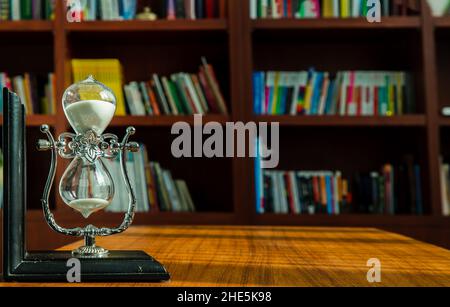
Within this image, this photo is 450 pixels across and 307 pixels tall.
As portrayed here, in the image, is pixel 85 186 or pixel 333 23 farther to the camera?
pixel 333 23

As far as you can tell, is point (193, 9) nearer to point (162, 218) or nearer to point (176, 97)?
point (176, 97)

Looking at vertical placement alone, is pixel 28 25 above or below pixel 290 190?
above

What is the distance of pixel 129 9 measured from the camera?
2.86 meters

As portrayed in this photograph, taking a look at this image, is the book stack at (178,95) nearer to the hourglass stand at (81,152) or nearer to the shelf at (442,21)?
the shelf at (442,21)

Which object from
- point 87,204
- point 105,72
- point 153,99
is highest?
point 105,72

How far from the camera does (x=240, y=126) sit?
273 centimetres

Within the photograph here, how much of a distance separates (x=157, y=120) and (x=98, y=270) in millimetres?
1987

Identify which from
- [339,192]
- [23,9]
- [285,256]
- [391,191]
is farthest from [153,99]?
[285,256]

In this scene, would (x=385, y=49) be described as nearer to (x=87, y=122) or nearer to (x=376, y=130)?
(x=376, y=130)

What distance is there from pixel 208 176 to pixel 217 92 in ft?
1.44

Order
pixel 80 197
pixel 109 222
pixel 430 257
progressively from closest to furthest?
pixel 80 197, pixel 430 257, pixel 109 222

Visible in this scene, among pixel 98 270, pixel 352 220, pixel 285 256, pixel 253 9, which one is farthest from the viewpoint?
pixel 253 9

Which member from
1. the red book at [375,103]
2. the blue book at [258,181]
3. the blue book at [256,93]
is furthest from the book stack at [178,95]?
the red book at [375,103]

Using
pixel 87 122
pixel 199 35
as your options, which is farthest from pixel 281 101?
pixel 87 122
